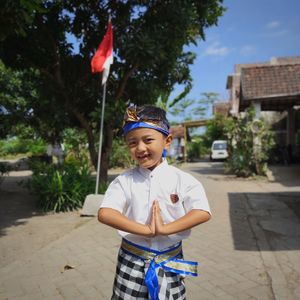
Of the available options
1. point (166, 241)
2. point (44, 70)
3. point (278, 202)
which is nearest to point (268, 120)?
point (278, 202)

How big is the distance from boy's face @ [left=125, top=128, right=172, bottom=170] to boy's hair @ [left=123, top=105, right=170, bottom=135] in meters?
0.02

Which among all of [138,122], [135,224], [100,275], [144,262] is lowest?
[100,275]

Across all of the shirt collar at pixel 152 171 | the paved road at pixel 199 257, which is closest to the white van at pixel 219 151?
the paved road at pixel 199 257

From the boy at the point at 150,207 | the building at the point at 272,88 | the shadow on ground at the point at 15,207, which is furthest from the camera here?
the building at the point at 272,88

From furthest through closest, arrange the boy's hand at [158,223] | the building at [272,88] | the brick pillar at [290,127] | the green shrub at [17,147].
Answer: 1. the green shrub at [17,147]
2. the brick pillar at [290,127]
3. the building at [272,88]
4. the boy's hand at [158,223]

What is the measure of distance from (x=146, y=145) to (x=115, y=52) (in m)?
6.92

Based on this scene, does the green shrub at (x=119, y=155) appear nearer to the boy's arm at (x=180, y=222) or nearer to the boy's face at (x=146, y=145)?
the boy's face at (x=146, y=145)

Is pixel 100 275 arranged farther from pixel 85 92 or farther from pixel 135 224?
pixel 85 92

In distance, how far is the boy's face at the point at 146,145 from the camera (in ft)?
6.17

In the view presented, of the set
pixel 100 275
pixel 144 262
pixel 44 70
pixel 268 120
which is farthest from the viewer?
pixel 268 120

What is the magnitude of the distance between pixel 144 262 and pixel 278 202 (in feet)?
22.4

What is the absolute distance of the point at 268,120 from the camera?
23.0 meters

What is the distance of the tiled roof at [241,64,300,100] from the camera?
1473cm

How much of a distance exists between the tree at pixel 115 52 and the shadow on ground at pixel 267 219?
338cm
